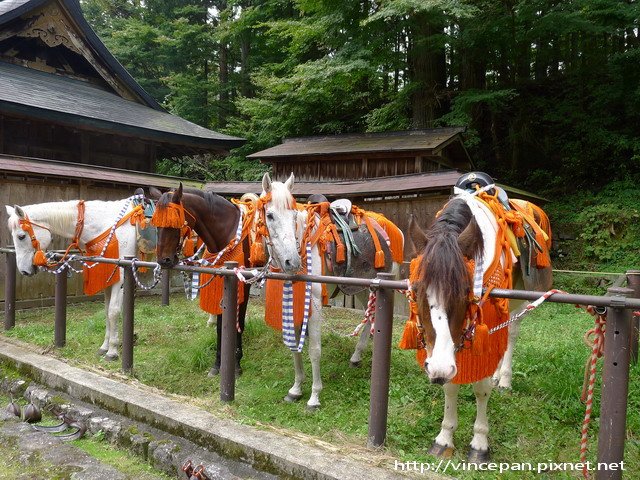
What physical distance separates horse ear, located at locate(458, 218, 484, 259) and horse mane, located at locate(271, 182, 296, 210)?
5.10 ft

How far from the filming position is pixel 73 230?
550cm

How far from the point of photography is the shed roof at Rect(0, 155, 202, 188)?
8203 mm

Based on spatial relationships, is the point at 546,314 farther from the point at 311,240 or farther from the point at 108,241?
the point at 108,241

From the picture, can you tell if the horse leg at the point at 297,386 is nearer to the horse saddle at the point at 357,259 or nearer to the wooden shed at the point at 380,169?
the horse saddle at the point at 357,259

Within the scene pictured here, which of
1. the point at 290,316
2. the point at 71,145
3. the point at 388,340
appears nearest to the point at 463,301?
the point at 388,340

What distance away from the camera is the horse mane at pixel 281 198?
366 centimetres

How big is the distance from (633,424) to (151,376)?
4.32 meters

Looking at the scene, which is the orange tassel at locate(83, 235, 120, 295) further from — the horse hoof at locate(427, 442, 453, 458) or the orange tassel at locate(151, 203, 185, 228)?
the horse hoof at locate(427, 442, 453, 458)

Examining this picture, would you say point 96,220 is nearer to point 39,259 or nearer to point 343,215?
point 39,259

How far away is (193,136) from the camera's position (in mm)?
11977

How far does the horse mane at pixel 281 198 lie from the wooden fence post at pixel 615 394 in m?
2.36

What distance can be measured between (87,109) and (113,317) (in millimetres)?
7314

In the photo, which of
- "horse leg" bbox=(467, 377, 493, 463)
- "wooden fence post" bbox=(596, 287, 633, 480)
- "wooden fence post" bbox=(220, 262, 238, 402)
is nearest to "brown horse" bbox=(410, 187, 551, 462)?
"horse leg" bbox=(467, 377, 493, 463)

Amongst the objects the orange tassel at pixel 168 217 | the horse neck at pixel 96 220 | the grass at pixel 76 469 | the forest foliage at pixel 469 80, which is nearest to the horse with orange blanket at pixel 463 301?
the grass at pixel 76 469
